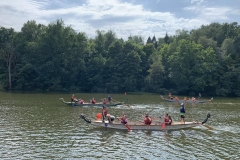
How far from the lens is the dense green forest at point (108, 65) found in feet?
237

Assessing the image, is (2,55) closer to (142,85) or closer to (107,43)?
(107,43)

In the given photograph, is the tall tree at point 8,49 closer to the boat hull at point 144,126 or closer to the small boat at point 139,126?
the small boat at point 139,126

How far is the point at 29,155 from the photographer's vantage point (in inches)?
687

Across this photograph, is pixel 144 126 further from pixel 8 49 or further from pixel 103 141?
pixel 8 49

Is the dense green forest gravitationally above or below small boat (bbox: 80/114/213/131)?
above

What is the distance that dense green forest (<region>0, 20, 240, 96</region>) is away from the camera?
7231cm

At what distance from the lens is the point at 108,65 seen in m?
81.8

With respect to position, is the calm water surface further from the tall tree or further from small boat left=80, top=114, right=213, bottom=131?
the tall tree

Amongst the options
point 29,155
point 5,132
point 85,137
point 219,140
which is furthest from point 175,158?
point 5,132

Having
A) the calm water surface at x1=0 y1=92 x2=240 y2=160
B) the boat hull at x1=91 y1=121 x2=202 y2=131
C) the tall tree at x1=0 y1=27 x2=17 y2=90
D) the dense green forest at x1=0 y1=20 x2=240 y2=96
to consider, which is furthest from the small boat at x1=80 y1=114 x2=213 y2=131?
the tall tree at x1=0 y1=27 x2=17 y2=90

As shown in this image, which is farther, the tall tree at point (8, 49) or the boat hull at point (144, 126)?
the tall tree at point (8, 49)

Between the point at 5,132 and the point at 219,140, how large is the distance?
60.7 ft

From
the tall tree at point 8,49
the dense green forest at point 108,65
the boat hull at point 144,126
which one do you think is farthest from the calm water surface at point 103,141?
the tall tree at point 8,49

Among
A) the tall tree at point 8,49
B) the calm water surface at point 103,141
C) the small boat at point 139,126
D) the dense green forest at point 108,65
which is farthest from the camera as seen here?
the tall tree at point 8,49
